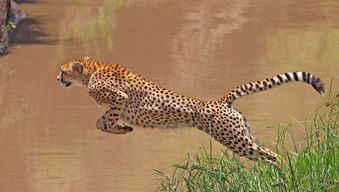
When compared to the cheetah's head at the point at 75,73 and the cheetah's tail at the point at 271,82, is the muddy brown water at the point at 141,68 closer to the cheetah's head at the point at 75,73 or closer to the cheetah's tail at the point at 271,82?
the cheetah's head at the point at 75,73

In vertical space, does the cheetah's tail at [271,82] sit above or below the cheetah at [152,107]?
above

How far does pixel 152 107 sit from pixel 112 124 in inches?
15.7

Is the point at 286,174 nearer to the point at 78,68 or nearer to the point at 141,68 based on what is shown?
the point at 78,68

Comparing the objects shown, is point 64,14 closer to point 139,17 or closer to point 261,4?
point 139,17

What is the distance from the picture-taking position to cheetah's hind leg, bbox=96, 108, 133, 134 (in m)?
9.04

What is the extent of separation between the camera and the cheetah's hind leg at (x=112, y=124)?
904cm

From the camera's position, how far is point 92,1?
20578 millimetres

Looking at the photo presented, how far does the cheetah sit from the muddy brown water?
1.83ft

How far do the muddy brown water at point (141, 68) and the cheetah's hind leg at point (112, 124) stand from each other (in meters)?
0.55

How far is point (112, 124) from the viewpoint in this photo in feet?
29.8

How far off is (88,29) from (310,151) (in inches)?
458

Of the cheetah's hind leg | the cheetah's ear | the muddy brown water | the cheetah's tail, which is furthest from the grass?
the cheetah's ear

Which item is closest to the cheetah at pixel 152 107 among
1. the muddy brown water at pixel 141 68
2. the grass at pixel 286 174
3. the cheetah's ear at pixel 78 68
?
the cheetah's ear at pixel 78 68

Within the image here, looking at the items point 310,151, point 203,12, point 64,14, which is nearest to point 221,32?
point 203,12
